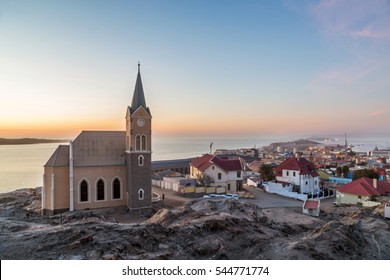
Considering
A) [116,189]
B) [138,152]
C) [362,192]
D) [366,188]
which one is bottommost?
[362,192]

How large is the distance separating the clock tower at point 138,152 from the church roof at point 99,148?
68 centimetres

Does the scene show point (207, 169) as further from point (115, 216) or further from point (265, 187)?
point (115, 216)

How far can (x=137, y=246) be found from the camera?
630cm

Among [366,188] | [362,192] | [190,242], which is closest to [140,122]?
[190,242]

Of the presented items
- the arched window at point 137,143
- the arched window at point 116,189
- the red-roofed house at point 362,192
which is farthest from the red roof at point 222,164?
the arched window at point 116,189

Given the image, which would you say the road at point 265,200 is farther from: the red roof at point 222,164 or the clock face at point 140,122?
the clock face at point 140,122

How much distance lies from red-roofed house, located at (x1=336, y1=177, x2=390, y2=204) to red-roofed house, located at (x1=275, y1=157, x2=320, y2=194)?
3288 mm

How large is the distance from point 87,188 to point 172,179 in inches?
329

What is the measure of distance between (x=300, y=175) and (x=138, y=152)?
1416cm

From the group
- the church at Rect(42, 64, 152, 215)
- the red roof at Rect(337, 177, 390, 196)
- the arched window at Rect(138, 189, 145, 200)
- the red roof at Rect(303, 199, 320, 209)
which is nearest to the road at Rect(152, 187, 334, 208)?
the red roof at Rect(337, 177, 390, 196)

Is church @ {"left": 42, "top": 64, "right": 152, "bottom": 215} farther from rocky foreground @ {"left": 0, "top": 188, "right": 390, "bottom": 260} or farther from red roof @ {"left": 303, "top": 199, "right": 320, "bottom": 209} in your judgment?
red roof @ {"left": 303, "top": 199, "right": 320, "bottom": 209}

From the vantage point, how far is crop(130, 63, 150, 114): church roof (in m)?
16.5

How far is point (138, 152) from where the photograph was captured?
16.2 m

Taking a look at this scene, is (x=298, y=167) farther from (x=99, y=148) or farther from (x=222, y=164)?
(x=99, y=148)
